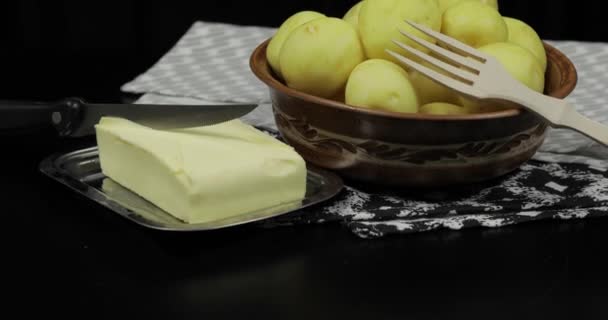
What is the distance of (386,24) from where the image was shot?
98cm

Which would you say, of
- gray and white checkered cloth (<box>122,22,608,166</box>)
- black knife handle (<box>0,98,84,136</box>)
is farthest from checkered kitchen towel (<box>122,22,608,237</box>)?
black knife handle (<box>0,98,84,136</box>)

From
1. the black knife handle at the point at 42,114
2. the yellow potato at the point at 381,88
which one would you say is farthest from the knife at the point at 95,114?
the yellow potato at the point at 381,88

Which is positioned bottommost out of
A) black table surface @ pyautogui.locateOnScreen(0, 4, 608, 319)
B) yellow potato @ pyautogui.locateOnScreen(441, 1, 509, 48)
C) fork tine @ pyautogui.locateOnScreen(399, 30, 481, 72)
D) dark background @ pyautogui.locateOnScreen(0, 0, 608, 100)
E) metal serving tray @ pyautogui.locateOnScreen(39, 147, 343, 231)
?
dark background @ pyautogui.locateOnScreen(0, 0, 608, 100)

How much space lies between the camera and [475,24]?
999mm

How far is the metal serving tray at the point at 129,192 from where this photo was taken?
0.89m

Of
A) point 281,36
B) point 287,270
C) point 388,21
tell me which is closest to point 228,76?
point 281,36

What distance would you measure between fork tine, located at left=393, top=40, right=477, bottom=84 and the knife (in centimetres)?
15

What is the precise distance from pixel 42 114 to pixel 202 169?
0.21 metres

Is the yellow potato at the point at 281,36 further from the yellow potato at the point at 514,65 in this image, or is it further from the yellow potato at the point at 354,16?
the yellow potato at the point at 514,65

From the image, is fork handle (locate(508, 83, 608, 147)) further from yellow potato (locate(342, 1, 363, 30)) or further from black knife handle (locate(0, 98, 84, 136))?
black knife handle (locate(0, 98, 84, 136))

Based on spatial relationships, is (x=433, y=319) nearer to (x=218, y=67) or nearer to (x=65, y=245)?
(x=65, y=245)

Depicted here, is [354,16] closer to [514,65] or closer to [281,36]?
[281,36]

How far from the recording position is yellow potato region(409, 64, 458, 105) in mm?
991

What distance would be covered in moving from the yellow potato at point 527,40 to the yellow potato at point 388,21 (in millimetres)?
101
